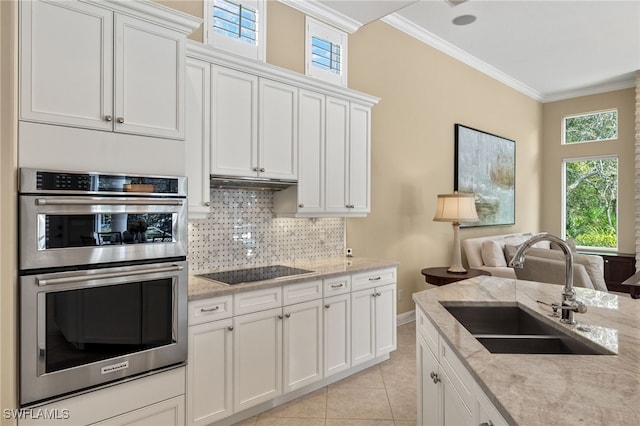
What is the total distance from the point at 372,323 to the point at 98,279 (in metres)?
2.16

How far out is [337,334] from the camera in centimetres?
299

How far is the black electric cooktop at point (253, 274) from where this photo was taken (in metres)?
2.59

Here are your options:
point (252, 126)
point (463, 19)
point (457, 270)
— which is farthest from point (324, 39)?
point (457, 270)

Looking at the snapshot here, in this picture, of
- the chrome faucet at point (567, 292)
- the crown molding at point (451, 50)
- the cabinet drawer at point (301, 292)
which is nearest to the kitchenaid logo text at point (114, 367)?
the cabinet drawer at point (301, 292)

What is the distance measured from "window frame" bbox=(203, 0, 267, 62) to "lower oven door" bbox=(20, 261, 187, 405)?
1738mm

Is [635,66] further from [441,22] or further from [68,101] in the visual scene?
[68,101]

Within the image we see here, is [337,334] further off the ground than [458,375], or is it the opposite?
[458,375]

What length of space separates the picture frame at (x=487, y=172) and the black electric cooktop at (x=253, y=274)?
3209 millimetres

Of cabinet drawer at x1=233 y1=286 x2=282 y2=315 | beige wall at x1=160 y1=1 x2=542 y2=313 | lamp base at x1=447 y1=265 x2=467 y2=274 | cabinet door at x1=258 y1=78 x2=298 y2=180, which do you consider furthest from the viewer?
lamp base at x1=447 y1=265 x2=467 y2=274

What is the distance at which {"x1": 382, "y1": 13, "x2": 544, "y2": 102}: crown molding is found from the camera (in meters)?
4.41

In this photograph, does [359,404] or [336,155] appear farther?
[336,155]

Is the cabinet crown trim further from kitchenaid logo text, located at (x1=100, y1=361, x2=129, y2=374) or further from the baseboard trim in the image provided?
the baseboard trim

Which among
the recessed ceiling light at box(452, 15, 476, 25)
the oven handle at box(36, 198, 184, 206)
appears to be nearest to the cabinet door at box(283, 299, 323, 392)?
the oven handle at box(36, 198, 184, 206)

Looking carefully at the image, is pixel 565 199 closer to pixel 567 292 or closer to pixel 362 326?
pixel 362 326
